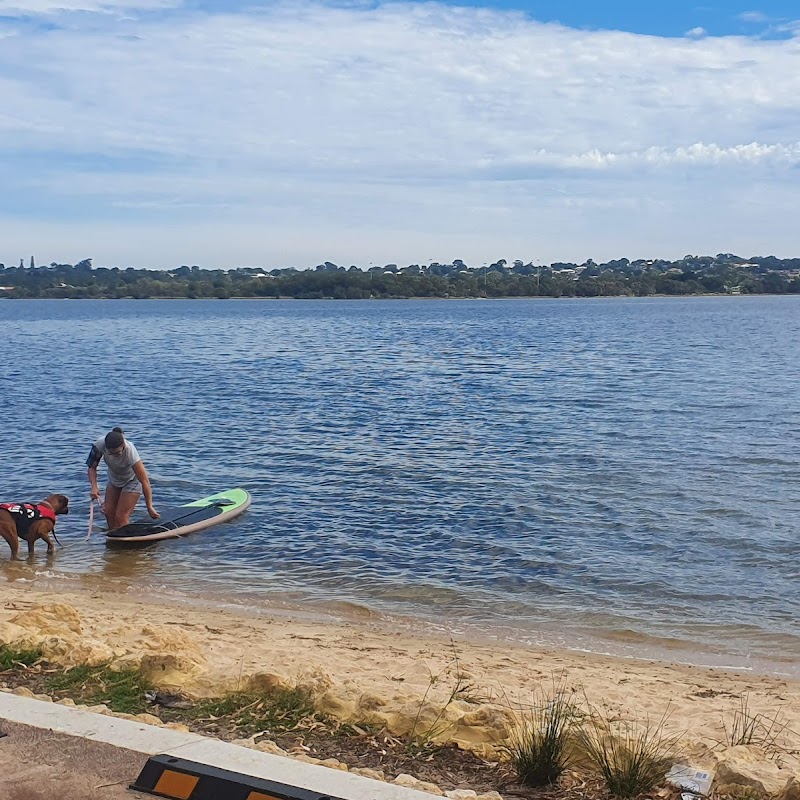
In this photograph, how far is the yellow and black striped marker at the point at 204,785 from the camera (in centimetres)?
459

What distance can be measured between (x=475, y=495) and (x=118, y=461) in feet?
19.2

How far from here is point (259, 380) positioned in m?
39.1

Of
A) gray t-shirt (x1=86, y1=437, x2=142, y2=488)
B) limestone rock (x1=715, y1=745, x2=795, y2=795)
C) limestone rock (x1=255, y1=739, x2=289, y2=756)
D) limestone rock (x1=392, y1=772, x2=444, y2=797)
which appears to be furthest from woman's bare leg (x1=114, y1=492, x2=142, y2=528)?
limestone rock (x1=715, y1=745, x2=795, y2=795)

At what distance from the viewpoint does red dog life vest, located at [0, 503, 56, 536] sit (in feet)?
42.9

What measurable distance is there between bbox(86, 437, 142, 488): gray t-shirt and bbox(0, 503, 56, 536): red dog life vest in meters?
0.82

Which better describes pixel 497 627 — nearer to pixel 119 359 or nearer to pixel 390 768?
pixel 390 768

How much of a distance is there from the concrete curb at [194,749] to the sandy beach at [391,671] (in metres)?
0.84

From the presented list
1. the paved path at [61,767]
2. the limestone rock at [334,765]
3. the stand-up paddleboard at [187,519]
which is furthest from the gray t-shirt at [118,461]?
the limestone rock at [334,765]

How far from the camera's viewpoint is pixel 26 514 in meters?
13.2

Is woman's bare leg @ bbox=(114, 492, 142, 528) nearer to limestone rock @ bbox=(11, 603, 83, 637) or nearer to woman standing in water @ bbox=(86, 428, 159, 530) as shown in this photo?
woman standing in water @ bbox=(86, 428, 159, 530)

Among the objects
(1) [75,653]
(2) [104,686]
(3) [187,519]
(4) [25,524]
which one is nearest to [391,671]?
(1) [75,653]

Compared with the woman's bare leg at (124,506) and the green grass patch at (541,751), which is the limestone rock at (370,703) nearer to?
the green grass patch at (541,751)

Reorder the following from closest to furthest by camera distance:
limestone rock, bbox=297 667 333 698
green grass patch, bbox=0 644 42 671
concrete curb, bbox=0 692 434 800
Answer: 1. concrete curb, bbox=0 692 434 800
2. limestone rock, bbox=297 667 333 698
3. green grass patch, bbox=0 644 42 671

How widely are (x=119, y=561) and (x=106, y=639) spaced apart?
497cm
